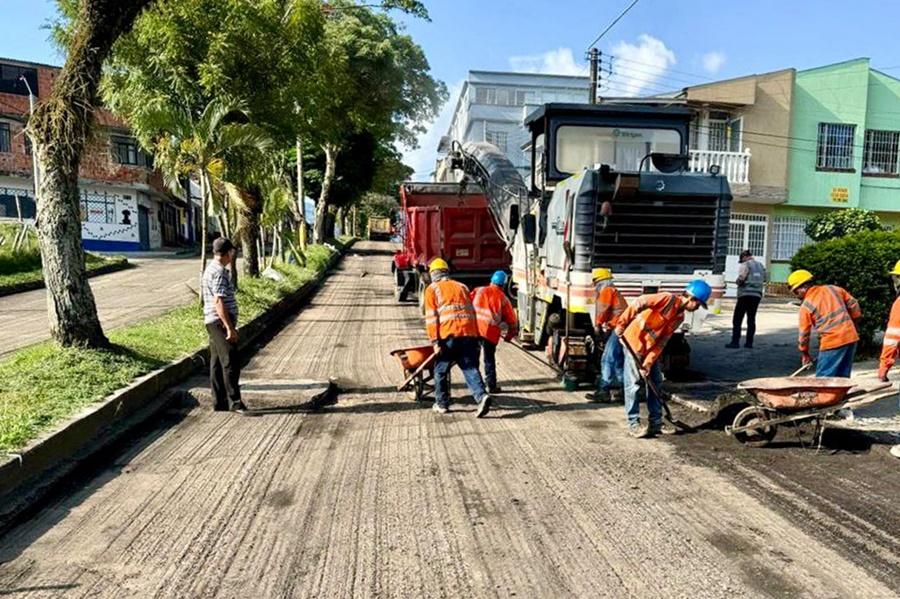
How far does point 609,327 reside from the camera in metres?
7.85

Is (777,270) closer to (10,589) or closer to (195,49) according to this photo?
(195,49)

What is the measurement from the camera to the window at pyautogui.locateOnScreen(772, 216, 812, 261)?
21.9 m

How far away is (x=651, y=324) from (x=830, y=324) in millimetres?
1845

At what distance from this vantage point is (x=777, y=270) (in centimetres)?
2203

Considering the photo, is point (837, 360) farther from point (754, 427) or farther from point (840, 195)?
point (840, 195)

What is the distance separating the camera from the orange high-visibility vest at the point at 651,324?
6.42m

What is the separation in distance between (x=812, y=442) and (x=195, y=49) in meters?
13.5

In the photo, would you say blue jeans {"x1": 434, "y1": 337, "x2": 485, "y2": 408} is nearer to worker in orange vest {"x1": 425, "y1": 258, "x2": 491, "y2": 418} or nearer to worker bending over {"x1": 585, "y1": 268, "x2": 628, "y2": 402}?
worker in orange vest {"x1": 425, "y1": 258, "x2": 491, "y2": 418}

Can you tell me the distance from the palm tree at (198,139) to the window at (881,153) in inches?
723

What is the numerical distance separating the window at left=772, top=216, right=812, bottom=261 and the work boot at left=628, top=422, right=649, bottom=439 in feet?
58.2

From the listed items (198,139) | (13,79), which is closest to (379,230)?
(13,79)

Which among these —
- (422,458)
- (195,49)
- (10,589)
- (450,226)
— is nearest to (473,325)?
(422,458)

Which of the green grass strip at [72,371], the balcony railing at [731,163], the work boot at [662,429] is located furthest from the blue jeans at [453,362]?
the balcony railing at [731,163]

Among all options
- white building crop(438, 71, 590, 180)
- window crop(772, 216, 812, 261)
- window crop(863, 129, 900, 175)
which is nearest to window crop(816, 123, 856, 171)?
window crop(863, 129, 900, 175)
